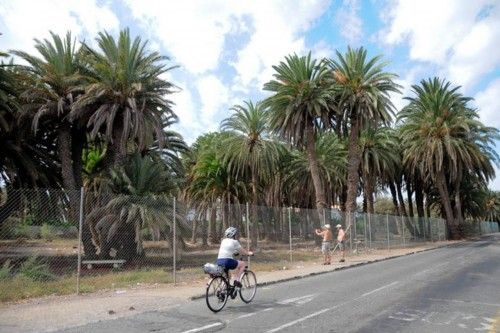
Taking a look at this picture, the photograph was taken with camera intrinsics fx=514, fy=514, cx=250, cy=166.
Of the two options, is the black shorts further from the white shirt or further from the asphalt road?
the asphalt road

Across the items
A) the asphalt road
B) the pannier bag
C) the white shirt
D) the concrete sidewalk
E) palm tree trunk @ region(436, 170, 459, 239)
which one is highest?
palm tree trunk @ region(436, 170, 459, 239)

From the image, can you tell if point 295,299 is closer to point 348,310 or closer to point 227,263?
point 348,310

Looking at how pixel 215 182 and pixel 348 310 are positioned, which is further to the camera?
pixel 215 182

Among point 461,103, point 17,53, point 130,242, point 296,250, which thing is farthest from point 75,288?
point 461,103

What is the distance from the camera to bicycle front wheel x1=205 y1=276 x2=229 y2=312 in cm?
1016

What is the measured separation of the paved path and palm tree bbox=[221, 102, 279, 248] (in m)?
21.1

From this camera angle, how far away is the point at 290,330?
833 centimetres

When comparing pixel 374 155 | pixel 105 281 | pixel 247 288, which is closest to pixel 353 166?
pixel 374 155

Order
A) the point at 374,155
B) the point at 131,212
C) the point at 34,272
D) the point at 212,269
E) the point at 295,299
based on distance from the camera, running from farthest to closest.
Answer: the point at 374,155 → the point at 131,212 → the point at 34,272 → the point at 295,299 → the point at 212,269

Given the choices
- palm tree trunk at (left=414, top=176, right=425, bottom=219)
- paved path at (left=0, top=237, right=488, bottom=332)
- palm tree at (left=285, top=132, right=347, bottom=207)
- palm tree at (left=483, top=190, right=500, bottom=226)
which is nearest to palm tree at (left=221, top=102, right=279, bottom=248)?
palm tree at (left=285, top=132, right=347, bottom=207)

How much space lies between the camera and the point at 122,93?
23875 mm

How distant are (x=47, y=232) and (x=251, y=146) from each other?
2308cm

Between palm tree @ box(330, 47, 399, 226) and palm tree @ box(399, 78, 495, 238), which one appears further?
palm tree @ box(399, 78, 495, 238)

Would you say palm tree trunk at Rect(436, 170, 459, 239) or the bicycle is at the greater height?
palm tree trunk at Rect(436, 170, 459, 239)
